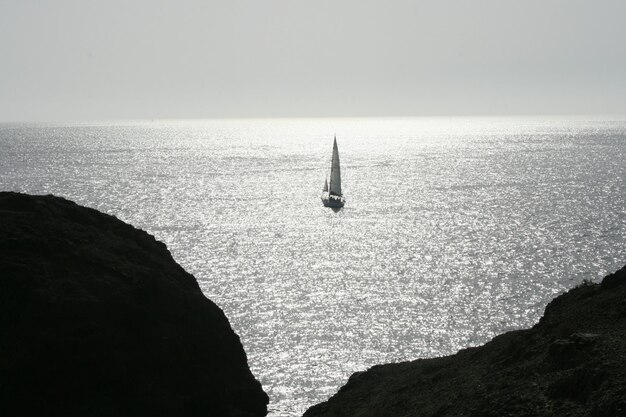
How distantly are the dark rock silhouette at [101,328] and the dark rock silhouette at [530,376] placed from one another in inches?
210

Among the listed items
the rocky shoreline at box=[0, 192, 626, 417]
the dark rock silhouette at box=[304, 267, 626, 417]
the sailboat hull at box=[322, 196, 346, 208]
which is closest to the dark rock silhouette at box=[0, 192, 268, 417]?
the rocky shoreline at box=[0, 192, 626, 417]

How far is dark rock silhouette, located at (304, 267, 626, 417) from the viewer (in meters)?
15.7

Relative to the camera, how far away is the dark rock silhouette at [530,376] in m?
15.7

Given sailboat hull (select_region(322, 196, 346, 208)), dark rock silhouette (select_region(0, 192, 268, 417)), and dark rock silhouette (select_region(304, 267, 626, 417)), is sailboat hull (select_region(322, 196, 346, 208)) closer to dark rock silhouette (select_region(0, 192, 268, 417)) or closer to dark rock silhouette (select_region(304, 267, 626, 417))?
dark rock silhouette (select_region(304, 267, 626, 417))

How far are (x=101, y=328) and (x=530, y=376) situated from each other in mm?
13833

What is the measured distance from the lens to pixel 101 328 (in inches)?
798

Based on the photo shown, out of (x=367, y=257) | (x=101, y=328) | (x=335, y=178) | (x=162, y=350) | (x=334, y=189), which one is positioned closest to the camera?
(x=101, y=328)

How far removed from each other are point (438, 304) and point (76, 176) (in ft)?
484

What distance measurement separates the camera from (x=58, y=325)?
1941 cm

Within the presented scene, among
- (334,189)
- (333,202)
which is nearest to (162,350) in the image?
(333,202)

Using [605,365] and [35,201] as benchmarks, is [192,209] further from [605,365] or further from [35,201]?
[605,365]

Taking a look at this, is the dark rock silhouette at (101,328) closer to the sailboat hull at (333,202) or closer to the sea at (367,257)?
the sea at (367,257)

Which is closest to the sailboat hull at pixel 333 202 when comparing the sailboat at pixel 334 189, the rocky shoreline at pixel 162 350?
the sailboat at pixel 334 189

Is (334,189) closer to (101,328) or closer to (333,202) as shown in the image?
(333,202)
